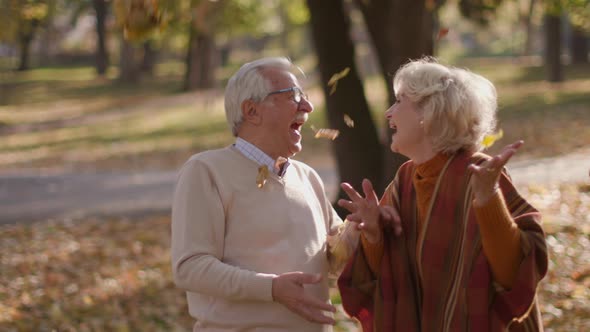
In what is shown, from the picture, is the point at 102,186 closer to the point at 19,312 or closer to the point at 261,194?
the point at 19,312

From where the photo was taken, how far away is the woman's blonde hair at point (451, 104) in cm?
311

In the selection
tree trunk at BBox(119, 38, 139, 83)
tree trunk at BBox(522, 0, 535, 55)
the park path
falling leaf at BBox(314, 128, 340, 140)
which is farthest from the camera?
tree trunk at BBox(119, 38, 139, 83)

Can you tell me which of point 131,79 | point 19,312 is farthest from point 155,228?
point 131,79

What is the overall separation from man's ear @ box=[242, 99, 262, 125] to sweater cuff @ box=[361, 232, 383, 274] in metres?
0.57

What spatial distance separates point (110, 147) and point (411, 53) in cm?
1664

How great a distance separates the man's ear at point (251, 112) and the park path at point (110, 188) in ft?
29.5

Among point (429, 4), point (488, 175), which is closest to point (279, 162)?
point (488, 175)

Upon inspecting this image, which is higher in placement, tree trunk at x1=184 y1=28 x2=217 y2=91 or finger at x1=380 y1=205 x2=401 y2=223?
finger at x1=380 y1=205 x2=401 y2=223

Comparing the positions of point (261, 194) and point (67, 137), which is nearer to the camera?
point (261, 194)

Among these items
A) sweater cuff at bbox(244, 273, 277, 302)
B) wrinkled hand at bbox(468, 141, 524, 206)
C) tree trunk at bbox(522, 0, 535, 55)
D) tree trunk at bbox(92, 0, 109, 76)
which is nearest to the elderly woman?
wrinkled hand at bbox(468, 141, 524, 206)

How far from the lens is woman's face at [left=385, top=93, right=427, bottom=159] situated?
3184mm

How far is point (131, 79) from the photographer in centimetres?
4856

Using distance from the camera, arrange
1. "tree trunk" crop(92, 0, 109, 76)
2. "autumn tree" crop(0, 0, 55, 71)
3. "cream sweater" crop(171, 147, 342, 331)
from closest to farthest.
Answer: "cream sweater" crop(171, 147, 342, 331)
"autumn tree" crop(0, 0, 55, 71)
"tree trunk" crop(92, 0, 109, 76)

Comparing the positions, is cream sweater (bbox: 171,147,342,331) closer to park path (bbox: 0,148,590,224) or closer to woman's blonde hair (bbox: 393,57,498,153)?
woman's blonde hair (bbox: 393,57,498,153)
